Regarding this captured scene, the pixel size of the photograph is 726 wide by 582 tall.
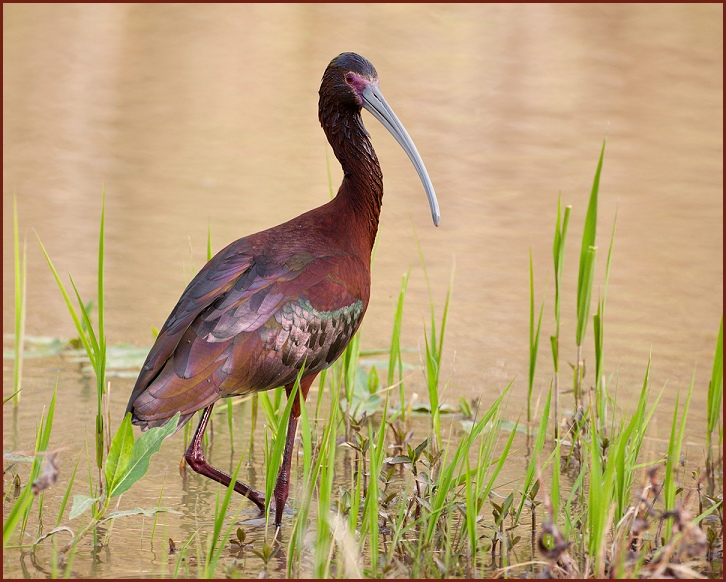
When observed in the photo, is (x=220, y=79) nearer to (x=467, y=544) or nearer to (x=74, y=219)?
(x=74, y=219)

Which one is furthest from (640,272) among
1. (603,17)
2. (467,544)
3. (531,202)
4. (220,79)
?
(603,17)

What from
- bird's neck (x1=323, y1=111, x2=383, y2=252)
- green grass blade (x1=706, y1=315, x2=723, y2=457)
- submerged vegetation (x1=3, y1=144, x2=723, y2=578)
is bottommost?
submerged vegetation (x1=3, y1=144, x2=723, y2=578)

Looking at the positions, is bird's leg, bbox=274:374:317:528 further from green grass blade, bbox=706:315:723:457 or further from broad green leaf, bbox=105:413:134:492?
green grass blade, bbox=706:315:723:457

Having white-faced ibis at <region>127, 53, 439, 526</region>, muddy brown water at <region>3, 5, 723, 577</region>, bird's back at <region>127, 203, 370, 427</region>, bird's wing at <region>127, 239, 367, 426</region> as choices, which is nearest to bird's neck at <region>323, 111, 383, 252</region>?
white-faced ibis at <region>127, 53, 439, 526</region>

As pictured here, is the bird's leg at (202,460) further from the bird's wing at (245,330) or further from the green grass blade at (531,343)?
the green grass blade at (531,343)

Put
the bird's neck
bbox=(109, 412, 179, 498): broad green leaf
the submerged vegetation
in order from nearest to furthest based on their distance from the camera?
the submerged vegetation < bbox=(109, 412, 179, 498): broad green leaf < the bird's neck

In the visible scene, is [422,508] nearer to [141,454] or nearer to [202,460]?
[202,460]

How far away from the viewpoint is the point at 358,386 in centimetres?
569

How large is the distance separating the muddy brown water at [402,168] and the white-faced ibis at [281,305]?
21.5 inches

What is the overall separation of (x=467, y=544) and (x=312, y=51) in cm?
1041

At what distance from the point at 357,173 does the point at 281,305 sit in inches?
31.7

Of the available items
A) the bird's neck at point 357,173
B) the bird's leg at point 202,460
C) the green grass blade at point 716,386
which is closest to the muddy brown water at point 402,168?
the bird's leg at point 202,460

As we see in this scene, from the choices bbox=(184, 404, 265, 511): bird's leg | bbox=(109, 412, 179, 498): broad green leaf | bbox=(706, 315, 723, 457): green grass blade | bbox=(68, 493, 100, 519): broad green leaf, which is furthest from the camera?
bbox=(706, 315, 723, 457): green grass blade

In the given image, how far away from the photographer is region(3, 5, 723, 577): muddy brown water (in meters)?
6.52
